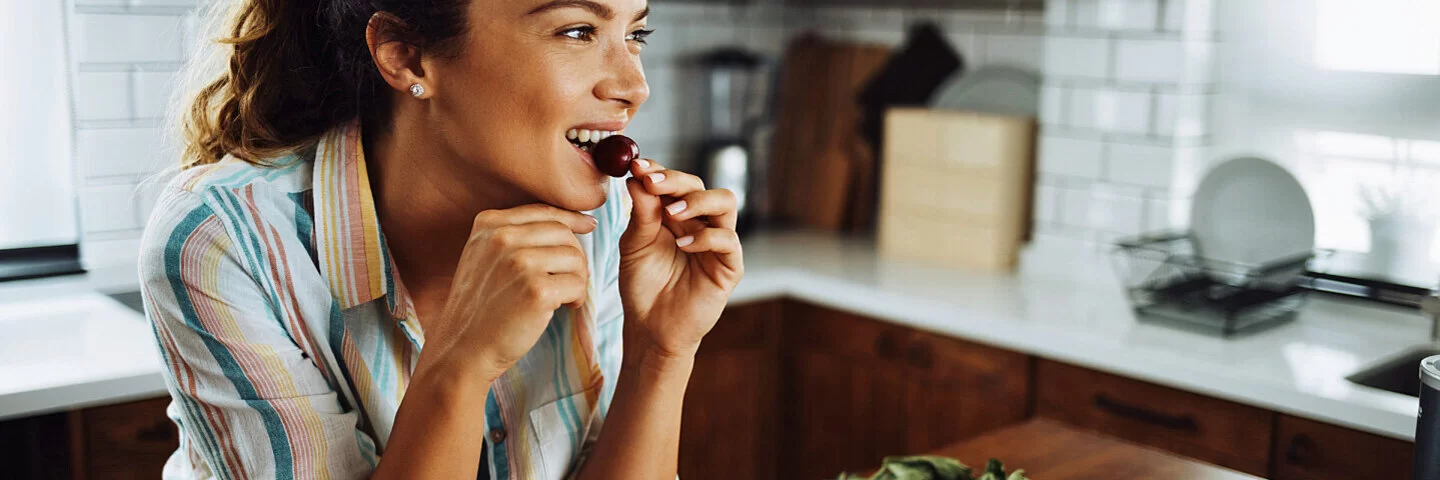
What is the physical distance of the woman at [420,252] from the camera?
3.55 feet

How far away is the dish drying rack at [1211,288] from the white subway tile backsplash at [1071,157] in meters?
0.26

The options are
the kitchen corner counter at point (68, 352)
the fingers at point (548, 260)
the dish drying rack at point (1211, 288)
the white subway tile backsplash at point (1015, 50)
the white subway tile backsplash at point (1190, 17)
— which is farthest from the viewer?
the white subway tile backsplash at point (1015, 50)

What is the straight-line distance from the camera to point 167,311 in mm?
1091

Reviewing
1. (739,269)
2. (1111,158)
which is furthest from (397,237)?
(1111,158)

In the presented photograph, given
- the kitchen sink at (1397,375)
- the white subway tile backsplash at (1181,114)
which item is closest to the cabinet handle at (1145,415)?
the kitchen sink at (1397,375)

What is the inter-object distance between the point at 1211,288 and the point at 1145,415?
33 centimetres

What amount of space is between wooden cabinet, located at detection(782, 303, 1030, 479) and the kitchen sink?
55cm

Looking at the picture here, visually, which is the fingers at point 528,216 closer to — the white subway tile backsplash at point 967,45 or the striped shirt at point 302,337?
the striped shirt at point 302,337

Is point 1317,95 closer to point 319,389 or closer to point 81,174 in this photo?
point 319,389

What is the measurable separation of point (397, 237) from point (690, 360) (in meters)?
0.35

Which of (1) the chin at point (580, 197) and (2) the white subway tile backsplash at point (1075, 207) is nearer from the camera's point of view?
(1) the chin at point (580, 197)

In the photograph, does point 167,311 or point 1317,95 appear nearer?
point 167,311

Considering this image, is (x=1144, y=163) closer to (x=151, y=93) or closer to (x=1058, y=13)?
(x=1058, y=13)

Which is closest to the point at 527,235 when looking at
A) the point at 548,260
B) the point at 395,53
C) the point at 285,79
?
the point at 548,260
